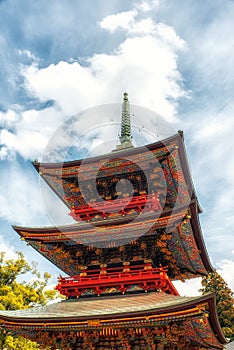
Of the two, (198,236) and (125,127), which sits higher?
(125,127)

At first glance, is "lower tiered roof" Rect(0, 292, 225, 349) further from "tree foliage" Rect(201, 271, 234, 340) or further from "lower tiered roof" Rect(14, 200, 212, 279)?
"tree foliage" Rect(201, 271, 234, 340)

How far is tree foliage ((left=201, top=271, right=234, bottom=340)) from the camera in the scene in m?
39.7

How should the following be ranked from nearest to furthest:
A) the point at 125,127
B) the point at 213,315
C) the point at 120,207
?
the point at 213,315 → the point at 120,207 → the point at 125,127

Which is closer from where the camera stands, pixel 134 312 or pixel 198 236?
pixel 134 312

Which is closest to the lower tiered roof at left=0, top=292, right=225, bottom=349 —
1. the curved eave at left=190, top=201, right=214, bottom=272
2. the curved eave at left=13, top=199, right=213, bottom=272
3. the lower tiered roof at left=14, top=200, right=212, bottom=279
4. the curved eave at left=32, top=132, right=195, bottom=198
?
the lower tiered roof at left=14, top=200, right=212, bottom=279

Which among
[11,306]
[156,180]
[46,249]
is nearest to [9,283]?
[11,306]

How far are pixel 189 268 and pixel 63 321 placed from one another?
8.60 metres

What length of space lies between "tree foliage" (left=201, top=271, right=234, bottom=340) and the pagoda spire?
23232 millimetres

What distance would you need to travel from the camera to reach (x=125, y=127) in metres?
20.8

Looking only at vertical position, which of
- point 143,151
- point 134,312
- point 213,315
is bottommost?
point 213,315

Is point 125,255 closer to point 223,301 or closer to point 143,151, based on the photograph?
point 143,151

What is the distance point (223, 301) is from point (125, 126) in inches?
1256

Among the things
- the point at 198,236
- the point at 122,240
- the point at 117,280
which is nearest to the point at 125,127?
the point at 198,236

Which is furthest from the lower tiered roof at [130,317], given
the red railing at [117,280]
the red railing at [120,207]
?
the red railing at [120,207]
